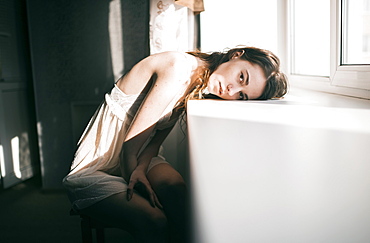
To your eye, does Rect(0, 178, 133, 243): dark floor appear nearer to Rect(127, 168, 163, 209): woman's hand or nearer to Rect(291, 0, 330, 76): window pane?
Rect(127, 168, 163, 209): woman's hand

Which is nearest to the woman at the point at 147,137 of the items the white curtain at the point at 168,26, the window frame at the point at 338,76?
the window frame at the point at 338,76

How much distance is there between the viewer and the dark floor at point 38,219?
1771mm

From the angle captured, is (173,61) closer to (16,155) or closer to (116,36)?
(116,36)

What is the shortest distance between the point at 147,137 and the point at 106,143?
17cm

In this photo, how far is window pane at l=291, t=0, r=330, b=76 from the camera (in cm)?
163

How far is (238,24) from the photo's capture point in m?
2.05

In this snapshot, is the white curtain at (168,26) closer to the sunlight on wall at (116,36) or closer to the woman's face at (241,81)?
the sunlight on wall at (116,36)

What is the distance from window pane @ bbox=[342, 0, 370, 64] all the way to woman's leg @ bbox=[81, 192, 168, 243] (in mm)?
923

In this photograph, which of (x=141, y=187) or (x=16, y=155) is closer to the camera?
(x=141, y=187)

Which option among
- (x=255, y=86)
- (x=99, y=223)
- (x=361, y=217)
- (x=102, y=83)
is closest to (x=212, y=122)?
(x=361, y=217)

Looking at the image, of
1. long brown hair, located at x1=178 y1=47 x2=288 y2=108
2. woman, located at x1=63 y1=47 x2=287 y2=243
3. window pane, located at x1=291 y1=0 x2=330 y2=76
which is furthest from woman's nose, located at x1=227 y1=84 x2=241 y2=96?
window pane, located at x1=291 y1=0 x2=330 y2=76

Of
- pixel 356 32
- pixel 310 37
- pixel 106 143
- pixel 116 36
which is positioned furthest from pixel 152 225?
pixel 116 36

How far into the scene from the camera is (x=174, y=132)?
6.15ft

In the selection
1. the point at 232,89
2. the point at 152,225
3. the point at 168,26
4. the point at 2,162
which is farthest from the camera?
the point at 2,162
